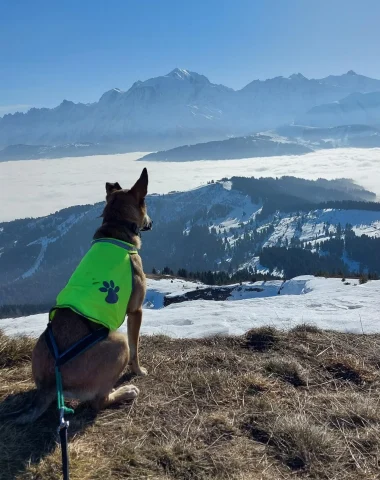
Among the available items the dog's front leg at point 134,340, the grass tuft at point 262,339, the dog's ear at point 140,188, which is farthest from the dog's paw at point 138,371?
the dog's ear at point 140,188

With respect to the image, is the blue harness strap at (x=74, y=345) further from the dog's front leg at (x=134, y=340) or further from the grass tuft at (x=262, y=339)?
the grass tuft at (x=262, y=339)

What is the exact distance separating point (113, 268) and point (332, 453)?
332 centimetres

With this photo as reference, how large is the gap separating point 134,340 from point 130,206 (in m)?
2.16

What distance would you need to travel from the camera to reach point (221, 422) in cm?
462

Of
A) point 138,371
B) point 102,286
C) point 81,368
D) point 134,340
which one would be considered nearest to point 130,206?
point 102,286

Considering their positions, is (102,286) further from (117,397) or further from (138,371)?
(138,371)

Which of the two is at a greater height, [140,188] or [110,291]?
[140,188]

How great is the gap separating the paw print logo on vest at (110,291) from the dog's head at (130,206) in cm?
150

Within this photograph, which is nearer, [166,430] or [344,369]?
[166,430]

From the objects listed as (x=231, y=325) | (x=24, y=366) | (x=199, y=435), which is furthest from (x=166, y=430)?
(x=231, y=325)

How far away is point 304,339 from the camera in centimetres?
742

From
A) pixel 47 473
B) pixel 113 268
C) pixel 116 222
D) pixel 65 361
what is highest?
pixel 116 222

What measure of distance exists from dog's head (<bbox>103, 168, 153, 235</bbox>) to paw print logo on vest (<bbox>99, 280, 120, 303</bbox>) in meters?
1.50

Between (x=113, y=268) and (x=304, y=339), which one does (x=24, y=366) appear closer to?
(x=113, y=268)
